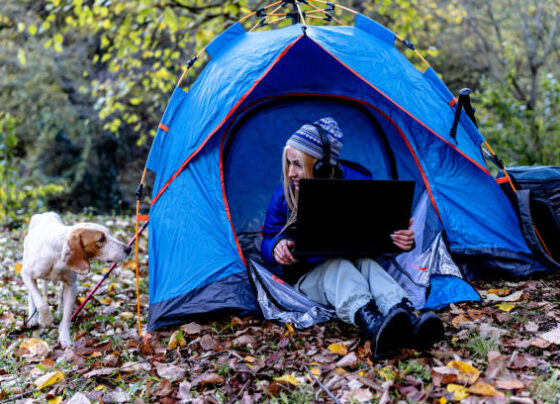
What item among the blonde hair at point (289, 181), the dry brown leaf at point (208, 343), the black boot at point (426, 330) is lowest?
the dry brown leaf at point (208, 343)

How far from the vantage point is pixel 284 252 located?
111 inches

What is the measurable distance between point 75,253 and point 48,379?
2.61 feet

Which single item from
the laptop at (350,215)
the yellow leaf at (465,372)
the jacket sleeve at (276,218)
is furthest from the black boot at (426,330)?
the jacket sleeve at (276,218)

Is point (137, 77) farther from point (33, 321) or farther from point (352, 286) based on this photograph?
point (352, 286)

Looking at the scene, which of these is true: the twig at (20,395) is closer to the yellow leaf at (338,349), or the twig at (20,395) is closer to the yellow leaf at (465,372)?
the yellow leaf at (338,349)

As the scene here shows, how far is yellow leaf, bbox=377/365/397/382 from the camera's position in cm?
215

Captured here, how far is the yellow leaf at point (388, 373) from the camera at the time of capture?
2.15 m

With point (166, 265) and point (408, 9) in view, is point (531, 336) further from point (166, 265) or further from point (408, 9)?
point (408, 9)

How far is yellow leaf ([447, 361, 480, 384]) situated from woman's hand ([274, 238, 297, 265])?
105cm

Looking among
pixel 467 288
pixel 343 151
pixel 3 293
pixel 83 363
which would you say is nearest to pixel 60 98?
pixel 3 293

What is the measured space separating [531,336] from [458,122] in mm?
1569

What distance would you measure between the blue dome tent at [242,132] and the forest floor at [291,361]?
0.83 feet

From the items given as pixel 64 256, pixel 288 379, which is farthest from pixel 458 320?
pixel 64 256

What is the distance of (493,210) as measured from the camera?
3457 mm
